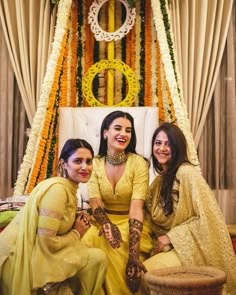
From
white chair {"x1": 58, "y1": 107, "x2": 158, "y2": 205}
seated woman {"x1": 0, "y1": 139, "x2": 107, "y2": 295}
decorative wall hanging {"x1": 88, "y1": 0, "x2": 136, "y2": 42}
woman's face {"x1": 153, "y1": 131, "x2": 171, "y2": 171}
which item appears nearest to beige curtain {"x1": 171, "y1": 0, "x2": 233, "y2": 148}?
decorative wall hanging {"x1": 88, "y1": 0, "x2": 136, "y2": 42}

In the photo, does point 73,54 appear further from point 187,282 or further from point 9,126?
point 187,282

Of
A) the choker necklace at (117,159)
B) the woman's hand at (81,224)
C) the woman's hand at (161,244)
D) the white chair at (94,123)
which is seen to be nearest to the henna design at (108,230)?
the woman's hand at (81,224)

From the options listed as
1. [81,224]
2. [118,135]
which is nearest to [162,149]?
[118,135]

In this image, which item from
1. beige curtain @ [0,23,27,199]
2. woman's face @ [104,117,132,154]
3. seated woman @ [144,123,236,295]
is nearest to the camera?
seated woman @ [144,123,236,295]

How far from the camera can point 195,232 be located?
3113 millimetres

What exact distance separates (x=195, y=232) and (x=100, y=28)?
8.49ft

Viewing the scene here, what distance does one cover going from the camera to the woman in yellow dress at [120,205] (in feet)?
9.89

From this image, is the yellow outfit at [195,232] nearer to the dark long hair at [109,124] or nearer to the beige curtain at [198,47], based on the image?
the dark long hair at [109,124]

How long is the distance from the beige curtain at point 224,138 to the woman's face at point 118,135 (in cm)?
194

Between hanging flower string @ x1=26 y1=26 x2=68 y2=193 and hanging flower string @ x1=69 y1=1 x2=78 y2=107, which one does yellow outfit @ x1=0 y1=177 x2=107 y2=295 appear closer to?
hanging flower string @ x1=26 y1=26 x2=68 y2=193

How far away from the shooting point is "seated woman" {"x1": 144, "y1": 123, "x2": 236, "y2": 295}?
10.1 ft

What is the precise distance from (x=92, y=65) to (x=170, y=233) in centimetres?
244

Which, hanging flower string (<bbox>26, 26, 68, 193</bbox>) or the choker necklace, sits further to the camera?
hanging flower string (<bbox>26, 26, 68, 193</bbox>)

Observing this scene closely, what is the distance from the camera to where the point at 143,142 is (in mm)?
4680
